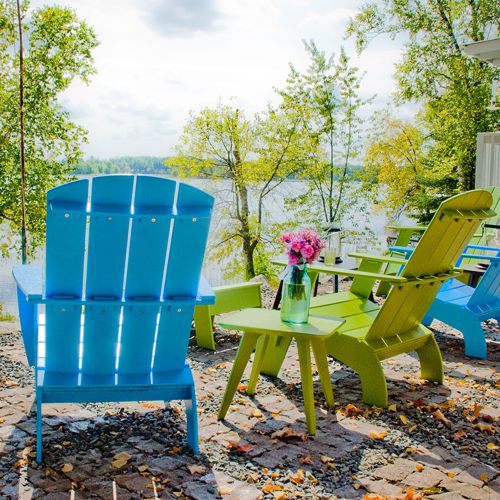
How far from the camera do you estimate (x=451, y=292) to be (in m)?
4.49

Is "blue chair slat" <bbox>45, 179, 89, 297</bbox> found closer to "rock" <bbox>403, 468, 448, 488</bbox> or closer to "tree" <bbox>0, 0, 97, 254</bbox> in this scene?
"rock" <bbox>403, 468, 448, 488</bbox>

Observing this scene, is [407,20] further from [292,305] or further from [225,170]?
[292,305]

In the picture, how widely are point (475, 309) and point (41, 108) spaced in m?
8.26

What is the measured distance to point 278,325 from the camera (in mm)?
2840

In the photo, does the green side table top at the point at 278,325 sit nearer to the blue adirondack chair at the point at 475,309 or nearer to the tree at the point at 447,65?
the blue adirondack chair at the point at 475,309

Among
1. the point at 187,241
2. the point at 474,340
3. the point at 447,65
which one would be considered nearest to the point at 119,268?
the point at 187,241

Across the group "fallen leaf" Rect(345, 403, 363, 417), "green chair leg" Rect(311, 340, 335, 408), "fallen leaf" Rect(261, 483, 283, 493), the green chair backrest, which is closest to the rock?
"fallen leaf" Rect(261, 483, 283, 493)

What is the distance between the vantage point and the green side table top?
2754mm

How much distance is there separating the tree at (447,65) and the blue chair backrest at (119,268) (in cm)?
1167

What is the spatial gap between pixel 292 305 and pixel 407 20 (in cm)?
1225

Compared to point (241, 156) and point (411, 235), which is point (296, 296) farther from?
point (241, 156)

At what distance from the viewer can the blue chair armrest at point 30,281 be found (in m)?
2.34

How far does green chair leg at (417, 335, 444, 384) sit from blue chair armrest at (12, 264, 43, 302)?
204 cm

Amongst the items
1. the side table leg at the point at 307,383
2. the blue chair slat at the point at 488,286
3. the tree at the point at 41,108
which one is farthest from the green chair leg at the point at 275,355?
the tree at the point at 41,108
